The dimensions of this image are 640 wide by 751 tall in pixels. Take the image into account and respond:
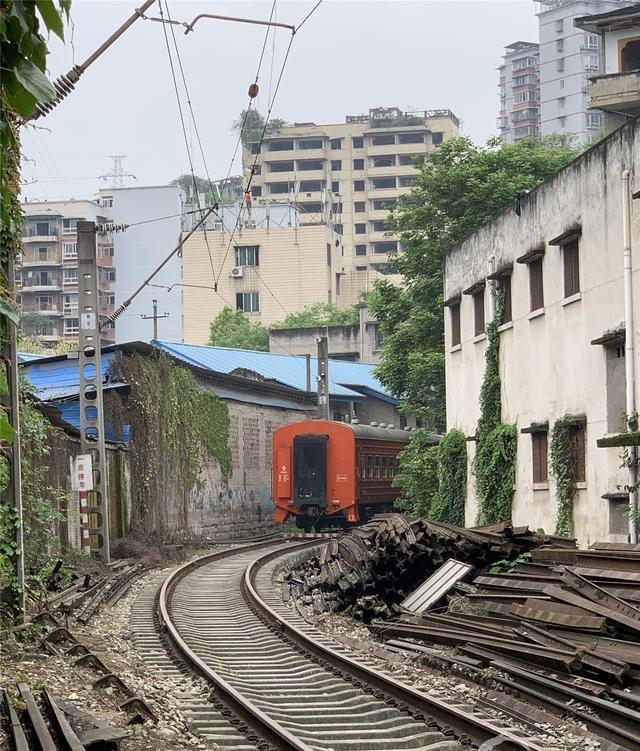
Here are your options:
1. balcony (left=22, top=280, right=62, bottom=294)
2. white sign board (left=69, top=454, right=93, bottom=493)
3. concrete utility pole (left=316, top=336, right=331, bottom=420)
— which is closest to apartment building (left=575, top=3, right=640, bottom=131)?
concrete utility pole (left=316, top=336, right=331, bottom=420)

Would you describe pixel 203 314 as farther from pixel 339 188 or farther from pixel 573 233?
pixel 573 233

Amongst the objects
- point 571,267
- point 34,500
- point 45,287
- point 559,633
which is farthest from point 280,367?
point 45,287

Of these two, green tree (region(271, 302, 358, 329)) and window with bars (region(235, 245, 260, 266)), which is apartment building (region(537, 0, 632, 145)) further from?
green tree (region(271, 302, 358, 329))

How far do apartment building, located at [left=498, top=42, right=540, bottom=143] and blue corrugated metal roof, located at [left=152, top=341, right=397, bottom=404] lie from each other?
98628 millimetres

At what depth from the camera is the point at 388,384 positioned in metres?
41.5

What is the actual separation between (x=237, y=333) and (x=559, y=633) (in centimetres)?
7060

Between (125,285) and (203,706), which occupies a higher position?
(125,285)

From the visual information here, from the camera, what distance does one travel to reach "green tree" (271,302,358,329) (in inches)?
3274

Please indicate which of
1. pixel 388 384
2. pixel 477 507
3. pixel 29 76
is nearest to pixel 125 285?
pixel 388 384

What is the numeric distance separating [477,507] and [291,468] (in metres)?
10.2

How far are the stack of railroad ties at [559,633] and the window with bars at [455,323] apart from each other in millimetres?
14316

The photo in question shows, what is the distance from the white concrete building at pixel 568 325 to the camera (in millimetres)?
19828

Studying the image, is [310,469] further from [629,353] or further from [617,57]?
[629,353]

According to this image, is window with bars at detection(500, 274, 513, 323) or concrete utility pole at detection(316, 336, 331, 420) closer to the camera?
window with bars at detection(500, 274, 513, 323)
